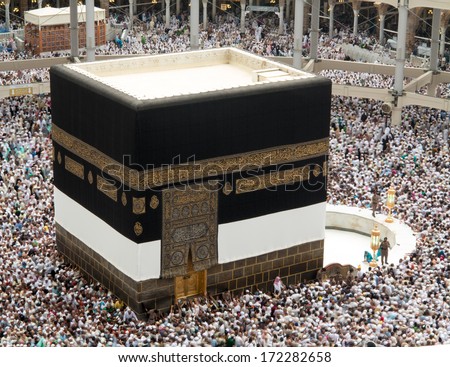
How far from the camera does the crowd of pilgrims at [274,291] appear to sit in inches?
1099

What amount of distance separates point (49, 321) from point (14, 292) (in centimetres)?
198

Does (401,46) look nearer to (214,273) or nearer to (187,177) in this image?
(214,273)

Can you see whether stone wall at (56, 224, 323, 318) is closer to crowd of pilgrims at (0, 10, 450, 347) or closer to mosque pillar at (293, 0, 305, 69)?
crowd of pilgrims at (0, 10, 450, 347)

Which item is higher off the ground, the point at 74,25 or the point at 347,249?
the point at 74,25

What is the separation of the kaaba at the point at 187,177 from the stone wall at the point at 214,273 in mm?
32

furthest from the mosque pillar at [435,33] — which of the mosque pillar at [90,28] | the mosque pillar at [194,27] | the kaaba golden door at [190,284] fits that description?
the kaaba golden door at [190,284]

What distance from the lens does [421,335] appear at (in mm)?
27500

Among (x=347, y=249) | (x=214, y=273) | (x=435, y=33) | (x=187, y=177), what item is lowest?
(x=347, y=249)

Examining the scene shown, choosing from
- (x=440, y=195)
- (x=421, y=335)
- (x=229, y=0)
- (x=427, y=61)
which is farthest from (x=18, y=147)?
(x=229, y=0)

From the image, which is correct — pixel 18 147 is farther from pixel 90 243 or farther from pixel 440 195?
pixel 440 195

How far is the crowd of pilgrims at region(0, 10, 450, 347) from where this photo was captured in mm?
27922

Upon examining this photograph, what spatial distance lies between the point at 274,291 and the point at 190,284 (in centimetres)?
261

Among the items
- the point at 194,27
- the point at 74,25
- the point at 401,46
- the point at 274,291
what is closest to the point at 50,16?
the point at 74,25

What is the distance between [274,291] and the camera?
107 ft
